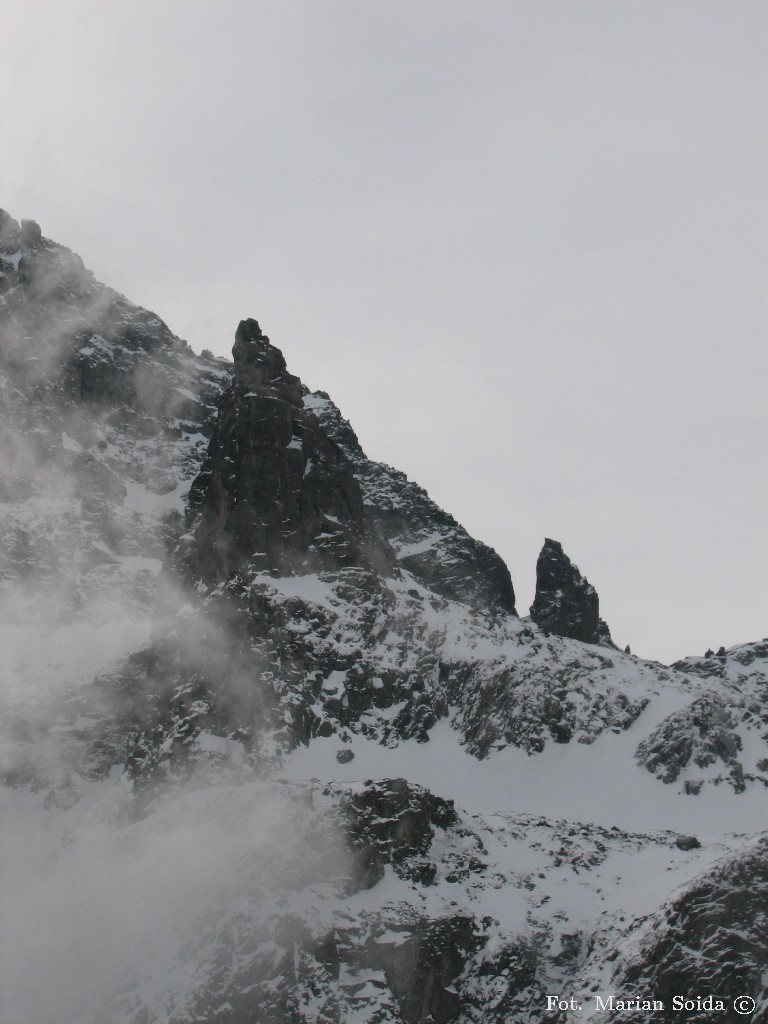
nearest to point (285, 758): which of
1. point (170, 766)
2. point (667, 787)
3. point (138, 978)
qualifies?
point (170, 766)

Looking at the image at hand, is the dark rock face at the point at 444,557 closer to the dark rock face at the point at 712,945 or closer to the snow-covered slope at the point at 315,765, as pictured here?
the snow-covered slope at the point at 315,765

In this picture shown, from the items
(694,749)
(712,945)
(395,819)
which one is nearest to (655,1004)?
(712,945)

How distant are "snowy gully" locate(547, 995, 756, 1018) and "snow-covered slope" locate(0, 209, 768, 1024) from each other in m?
0.51

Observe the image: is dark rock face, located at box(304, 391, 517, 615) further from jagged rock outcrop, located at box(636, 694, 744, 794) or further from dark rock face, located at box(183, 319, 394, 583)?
jagged rock outcrop, located at box(636, 694, 744, 794)

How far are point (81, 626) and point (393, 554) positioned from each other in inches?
1655

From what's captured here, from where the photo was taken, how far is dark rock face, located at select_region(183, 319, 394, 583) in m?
158

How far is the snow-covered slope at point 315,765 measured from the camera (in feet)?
331

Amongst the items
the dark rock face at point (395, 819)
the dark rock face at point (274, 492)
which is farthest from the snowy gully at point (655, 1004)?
the dark rock face at point (274, 492)

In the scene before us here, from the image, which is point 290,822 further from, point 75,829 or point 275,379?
point 275,379

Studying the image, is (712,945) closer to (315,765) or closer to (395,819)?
(395,819)

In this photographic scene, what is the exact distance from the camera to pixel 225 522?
160 m

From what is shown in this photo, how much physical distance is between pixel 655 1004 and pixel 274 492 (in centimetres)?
9185

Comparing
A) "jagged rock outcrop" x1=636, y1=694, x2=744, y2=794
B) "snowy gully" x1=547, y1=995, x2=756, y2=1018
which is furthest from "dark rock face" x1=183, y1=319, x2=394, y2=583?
"snowy gully" x1=547, y1=995, x2=756, y2=1018

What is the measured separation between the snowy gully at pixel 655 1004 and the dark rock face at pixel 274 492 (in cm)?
7567
